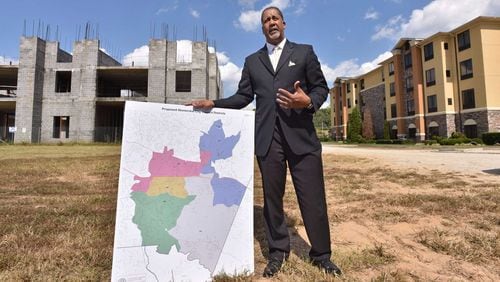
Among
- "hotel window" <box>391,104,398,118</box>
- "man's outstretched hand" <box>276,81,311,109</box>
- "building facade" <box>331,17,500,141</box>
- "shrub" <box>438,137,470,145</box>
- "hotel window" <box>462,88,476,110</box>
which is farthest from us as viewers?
"hotel window" <box>391,104,398,118</box>

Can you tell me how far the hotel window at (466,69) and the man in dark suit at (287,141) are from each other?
99.7 feet

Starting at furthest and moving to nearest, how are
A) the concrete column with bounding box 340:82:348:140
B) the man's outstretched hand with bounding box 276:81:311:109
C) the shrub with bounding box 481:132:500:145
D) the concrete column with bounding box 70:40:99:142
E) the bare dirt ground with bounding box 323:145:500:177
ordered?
the concrete column with bounding box 340:82:348:140 → the concrete column with bounding box 70:40:99:142 → the shrub with bounding box 481:132:500:145 → the bare dirt ground with bounding box 323:145:500:177 → the man's outstretched hand with bounding box 276:81:311:109

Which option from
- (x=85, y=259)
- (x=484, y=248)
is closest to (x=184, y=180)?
(x=85, y=259)

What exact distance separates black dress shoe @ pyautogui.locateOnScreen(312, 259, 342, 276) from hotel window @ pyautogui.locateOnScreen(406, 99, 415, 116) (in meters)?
34.7

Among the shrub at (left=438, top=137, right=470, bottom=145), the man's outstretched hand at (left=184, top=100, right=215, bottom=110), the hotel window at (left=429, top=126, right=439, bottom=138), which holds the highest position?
the hotel window at (left=429, top=126, right=439, bottom=138)

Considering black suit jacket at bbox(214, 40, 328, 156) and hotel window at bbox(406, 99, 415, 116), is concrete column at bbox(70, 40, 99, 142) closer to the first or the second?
black suit jacket at bbox(214, 40, 328, 156)

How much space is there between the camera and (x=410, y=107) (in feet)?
108

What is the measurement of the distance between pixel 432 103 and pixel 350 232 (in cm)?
3185

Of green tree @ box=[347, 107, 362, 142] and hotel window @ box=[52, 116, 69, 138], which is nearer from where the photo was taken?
hotel window @ box=[52, 116, 69, 138]

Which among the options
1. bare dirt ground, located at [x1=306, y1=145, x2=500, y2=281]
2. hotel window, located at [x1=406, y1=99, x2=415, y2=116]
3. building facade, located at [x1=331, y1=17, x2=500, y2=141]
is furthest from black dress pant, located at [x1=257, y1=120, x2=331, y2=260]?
hotel window, located at [x1=406, y1=99, x2=415, y2=116]

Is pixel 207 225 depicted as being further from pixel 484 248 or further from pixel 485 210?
pixel 485 210

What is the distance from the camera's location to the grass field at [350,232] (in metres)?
2.11

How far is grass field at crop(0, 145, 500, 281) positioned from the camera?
2105mm

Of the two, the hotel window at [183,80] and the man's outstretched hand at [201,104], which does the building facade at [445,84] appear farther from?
the man's outstretched hand at [201,104]
